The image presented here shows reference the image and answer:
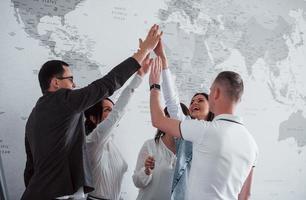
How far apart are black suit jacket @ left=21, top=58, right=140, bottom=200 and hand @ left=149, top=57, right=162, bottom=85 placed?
200 millimetres

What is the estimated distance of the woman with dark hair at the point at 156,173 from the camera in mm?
1917

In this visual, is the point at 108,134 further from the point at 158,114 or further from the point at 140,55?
the point at 140,55

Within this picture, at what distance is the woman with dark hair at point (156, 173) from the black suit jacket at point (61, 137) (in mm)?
492

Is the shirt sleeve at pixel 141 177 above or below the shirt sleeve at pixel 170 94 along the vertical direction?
below

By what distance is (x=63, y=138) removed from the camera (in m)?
1.43

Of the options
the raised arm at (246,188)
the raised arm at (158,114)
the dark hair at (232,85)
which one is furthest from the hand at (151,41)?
the raised arm at (246,188)

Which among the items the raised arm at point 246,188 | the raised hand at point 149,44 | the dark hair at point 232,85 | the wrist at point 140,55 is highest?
the raised hand at point 149,44

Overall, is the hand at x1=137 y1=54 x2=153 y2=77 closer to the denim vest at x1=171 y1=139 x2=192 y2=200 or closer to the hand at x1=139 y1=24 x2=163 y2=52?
the hand at x1=139 y1=24 x2=163 y2=52

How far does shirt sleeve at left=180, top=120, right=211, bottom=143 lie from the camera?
137 cm

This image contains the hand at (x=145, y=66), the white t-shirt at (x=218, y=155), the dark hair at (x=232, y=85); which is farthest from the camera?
the hand at (x=145, y=66)

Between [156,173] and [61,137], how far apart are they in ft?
2.38

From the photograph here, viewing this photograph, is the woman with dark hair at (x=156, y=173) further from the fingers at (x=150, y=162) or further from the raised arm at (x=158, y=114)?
the raised arm at (x=158, y=114)

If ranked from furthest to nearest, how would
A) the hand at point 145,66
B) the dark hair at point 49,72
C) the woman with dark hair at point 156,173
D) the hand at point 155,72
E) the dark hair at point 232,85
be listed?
1. the woman with dark hair at point 156,173
2. the hand at point 145,66
3. the hand at point 155,72
4. the dark hair at point 49,72
5. the dark hair at point 232,85

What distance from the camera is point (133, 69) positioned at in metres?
1.51
